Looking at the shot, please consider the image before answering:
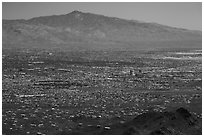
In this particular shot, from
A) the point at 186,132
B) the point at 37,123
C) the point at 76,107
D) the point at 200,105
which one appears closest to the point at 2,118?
the point at 37,123

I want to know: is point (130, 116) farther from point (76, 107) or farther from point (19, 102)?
point (19, 102)

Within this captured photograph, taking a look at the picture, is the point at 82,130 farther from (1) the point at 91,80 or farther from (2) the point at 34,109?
(1) the point at 91,80

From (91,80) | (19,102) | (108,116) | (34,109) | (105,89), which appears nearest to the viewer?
(108,116)

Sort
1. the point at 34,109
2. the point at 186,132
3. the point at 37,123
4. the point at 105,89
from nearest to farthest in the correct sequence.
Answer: the point at 186,132
the point at 37,123
the point at 34,109
the point at 105,89

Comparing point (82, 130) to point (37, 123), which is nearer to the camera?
point (82, 130)

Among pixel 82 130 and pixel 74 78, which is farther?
pixel 74 78

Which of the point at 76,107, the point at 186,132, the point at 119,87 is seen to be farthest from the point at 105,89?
the point at 186,132
